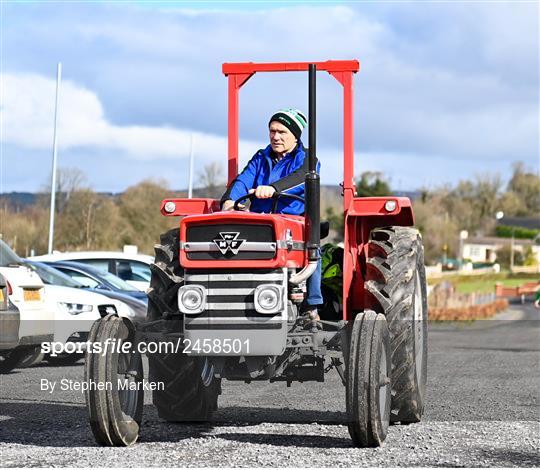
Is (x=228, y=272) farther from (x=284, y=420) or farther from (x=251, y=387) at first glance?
(x=251, y=387)

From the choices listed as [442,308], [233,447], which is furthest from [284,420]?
[442,308]

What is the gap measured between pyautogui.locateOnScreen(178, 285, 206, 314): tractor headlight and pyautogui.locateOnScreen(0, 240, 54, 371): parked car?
5219 mm

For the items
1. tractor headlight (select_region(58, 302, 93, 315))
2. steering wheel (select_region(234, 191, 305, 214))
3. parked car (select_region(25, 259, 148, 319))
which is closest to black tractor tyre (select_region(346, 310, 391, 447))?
steering wheel (select_region(234, 191, 305, 214))

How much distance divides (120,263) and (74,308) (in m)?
5.38

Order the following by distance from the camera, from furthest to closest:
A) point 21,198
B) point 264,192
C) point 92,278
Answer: point 21,198 < point 92,278 < point 264,192

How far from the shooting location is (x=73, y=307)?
1825cm

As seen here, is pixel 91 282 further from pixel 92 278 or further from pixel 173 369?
pixel 173 369

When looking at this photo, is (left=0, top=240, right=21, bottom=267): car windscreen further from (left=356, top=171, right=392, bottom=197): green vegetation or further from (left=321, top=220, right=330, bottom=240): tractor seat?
(left=356, top=171, right=392, bottom=197): green vegetation

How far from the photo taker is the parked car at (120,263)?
23406mm

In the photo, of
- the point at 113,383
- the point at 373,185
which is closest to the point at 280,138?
the point at 113,383

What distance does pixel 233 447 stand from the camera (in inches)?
348

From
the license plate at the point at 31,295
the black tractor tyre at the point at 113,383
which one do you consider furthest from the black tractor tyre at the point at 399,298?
the license plate at the point at 31,295

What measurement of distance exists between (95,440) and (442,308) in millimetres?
47830

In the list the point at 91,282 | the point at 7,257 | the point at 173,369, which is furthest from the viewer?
the point at 91,282
